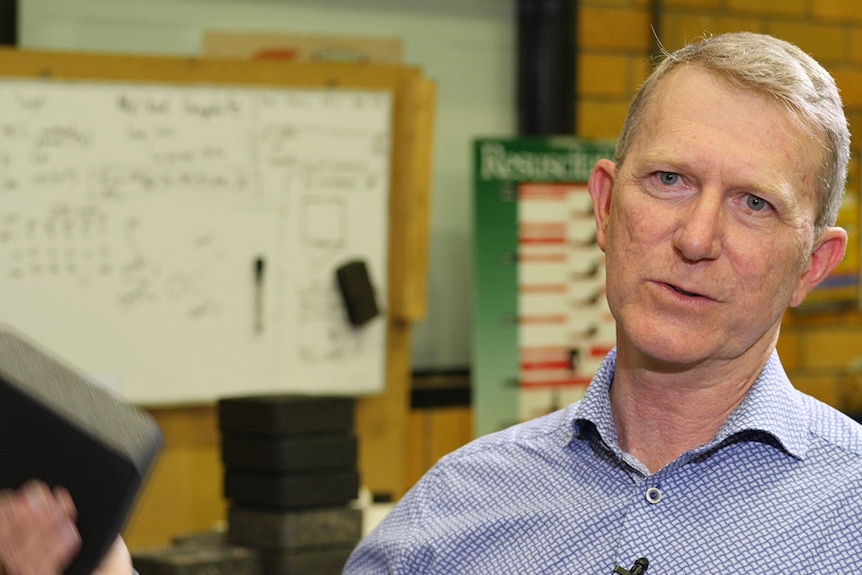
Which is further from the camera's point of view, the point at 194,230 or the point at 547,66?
the point at 547,66

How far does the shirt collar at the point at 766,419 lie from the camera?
1.47m

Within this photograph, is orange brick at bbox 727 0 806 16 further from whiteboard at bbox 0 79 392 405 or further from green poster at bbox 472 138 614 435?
→ whiteboard at bbox 0 79 392 405

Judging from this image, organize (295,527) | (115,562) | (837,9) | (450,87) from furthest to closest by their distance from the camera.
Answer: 1. (837,9)
2. (450,87)
3. (295,527)
4. (115,562)

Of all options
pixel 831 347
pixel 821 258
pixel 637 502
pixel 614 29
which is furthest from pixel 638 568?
pixel 831 347

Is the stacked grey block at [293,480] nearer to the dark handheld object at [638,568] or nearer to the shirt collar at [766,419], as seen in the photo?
the shirt collar at [766,419]

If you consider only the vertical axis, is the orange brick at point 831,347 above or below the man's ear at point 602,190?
below

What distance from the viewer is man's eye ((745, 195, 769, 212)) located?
56.5 inches

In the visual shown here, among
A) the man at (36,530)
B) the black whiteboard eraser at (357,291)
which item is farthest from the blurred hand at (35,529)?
the black whiteboard eraser at (357,291)

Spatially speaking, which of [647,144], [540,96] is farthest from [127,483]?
[540,96]

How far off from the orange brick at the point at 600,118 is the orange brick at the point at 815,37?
0.70 meters

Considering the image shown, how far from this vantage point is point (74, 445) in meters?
1.08

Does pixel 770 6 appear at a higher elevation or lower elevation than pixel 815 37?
higher

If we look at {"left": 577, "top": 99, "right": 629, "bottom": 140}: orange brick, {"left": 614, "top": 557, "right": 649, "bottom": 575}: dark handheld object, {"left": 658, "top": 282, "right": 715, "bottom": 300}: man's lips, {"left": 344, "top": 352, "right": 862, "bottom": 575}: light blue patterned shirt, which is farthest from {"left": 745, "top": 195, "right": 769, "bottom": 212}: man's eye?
{"left": 577, "top": 99, "right": 629, "bottom": 140}: orange brick

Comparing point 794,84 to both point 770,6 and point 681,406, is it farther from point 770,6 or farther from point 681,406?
point 770,6
